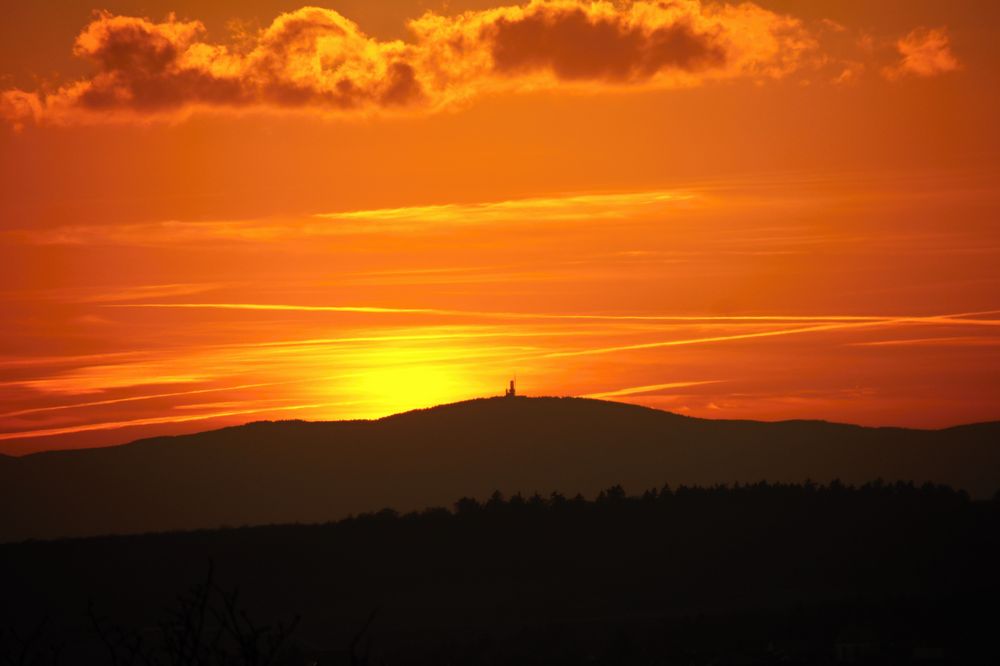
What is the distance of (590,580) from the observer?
398ft

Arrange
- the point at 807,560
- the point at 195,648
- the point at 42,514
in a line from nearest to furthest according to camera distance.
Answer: the point at 195,648 < the point at 807,560 < the point at 42,514

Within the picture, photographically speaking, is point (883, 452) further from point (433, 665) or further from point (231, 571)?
point (433, 665)

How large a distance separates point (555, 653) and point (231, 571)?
3840 centimetres

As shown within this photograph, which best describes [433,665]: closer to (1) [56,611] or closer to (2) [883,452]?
(1) [56,611]

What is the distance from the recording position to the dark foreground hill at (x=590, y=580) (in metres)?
88.8

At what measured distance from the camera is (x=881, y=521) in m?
124

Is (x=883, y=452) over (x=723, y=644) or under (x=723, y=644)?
over

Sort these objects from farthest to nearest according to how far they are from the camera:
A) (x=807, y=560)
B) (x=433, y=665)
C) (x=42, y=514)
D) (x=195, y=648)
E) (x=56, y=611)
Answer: (x=42, y=514), (x=807, y=560), (x=56, y=611), (x=433, y=665), (x=195, y=648)

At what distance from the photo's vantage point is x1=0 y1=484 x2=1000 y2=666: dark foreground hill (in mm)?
88812

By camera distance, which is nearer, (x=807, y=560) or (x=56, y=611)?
(x=56, y=611)

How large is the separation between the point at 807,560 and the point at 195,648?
110327 millimetres

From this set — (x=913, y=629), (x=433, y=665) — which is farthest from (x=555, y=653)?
(x=913, y=629)

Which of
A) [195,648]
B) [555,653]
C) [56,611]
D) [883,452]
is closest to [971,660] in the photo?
[555,653]

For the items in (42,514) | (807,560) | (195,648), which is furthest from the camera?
(42,514)
